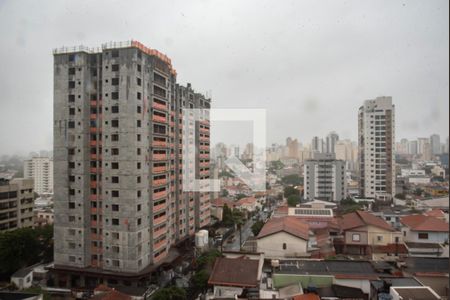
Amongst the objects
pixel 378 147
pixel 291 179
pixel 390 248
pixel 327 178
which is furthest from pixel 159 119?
pixel 291 179

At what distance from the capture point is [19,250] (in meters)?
6.32

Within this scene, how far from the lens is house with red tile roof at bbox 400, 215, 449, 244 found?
6.49m

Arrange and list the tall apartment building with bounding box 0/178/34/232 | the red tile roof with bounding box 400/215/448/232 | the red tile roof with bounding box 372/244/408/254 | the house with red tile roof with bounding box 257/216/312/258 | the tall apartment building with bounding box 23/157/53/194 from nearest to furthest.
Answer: the house with red tile roof with bounding box 257/216/312/258, the red tile roof with bounding box 372/244/408/254, the red tile roof with bounding box 400/215/448/232, the tall apartment building with bounding box 0/178/34/232, the tall apartment building with bounding box 23/157/53/194

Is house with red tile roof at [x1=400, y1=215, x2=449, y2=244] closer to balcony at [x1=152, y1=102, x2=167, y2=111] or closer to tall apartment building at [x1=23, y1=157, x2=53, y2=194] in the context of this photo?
balcony at [x1=152, y1=102, x2=167, y2=111]

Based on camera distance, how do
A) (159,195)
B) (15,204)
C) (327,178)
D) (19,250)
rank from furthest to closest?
(327,178) → (15,204) → (159,195) → (19,250)

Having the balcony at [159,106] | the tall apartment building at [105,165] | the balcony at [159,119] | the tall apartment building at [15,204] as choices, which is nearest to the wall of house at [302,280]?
the tall apartment building at [105,165]

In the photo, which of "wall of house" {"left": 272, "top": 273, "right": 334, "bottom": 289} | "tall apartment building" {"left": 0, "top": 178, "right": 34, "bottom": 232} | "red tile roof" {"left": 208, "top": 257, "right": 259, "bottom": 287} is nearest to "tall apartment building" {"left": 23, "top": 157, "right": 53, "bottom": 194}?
"tall apartment building" {"left": 0, "top": 178, "right": 34, "bottom": 232}

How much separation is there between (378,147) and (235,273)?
11.6m

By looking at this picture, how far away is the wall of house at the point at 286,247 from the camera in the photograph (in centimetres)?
585

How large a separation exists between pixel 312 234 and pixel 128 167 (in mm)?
4129

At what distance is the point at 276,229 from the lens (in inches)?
236

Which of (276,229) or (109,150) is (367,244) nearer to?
(276,229)

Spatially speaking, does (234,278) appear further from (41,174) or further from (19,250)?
(41,174)

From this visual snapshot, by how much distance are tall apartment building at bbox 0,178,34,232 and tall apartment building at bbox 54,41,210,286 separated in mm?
2787
